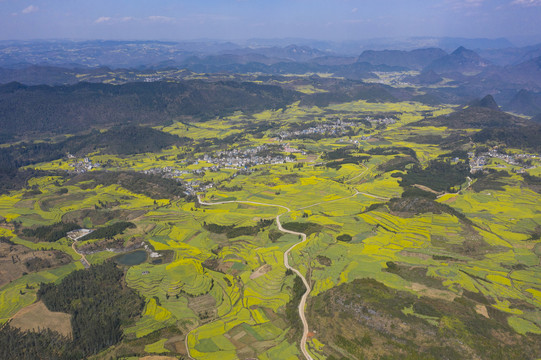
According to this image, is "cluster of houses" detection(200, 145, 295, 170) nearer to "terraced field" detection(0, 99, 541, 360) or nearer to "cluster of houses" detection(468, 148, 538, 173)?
"terraced field" detection(0, 99, 541, 360)

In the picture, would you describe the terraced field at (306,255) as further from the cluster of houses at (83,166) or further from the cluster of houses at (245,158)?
the cluster of houses at (245,158)

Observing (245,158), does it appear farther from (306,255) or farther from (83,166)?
(306,255)

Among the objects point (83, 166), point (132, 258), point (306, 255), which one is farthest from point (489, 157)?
point (83, 166)

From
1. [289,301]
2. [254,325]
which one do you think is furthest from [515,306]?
[254,325]

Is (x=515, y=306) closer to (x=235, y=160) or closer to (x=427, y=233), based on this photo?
(x=427, y=233)

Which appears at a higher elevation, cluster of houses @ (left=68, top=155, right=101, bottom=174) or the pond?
the pond

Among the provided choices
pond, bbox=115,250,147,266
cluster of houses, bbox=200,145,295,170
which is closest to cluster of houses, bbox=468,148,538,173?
cluster of houses, bbox=200,145,295,170

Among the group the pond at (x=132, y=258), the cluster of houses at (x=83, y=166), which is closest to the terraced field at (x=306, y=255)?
the pond at (x=132, y=258)

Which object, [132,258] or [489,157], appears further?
[489,157]
